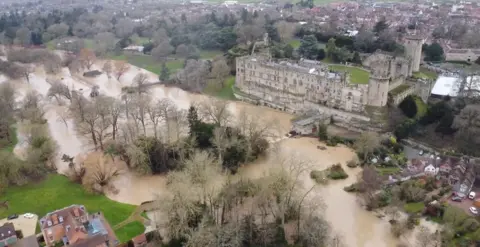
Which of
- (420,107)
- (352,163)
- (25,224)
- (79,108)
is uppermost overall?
(79,108)

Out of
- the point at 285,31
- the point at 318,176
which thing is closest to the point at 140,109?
the point at 318,176

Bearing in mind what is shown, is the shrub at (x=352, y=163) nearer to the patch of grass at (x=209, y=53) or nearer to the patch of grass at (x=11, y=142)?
the patch of grass at (x=11, y=142)

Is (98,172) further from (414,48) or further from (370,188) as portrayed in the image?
(414,48)

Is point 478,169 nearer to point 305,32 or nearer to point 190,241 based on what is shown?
point 190,241

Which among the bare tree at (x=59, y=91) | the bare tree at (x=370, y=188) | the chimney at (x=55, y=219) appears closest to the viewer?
the chimney at (x=55, y=219)

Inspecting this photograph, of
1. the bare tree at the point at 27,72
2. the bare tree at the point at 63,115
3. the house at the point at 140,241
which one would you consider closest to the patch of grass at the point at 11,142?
the bare tree at the point at 63,115

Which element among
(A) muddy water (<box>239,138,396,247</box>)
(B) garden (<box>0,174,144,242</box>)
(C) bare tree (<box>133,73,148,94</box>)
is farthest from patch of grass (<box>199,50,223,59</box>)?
(B) garden (<box>0,174,144,242</box>)
